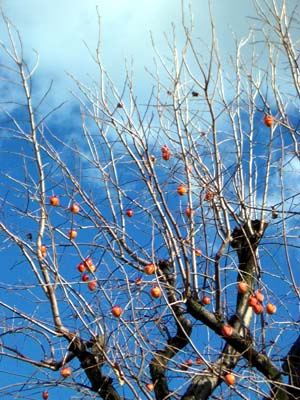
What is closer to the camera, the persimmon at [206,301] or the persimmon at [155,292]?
the persimmon at [155,292]

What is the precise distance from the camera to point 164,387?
4.22 metres

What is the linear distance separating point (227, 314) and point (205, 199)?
2.74 ft

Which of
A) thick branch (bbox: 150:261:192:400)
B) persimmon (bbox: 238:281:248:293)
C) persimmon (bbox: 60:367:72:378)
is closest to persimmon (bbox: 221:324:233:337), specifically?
thick branch (bbox: 150:261:192:400)

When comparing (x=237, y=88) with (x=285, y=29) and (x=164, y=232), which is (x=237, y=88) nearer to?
(x=285, y=29)

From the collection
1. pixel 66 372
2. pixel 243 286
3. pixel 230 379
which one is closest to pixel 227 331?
pixel 230 379

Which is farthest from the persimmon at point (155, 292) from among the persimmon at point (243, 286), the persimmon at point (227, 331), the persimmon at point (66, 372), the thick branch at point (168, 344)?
the persimmon at point (66, 372)

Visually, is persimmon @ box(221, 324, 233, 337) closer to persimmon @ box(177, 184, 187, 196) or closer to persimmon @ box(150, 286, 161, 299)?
persimmon @ box(150, 286, 161, 299)

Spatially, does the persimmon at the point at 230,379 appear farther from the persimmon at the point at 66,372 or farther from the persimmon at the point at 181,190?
the persimmon at the point at 181,190

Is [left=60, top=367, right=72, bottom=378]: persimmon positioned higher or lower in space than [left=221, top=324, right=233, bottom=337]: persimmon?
higher

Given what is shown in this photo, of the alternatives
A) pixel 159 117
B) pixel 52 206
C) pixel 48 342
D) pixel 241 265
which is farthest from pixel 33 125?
pixel 241 265

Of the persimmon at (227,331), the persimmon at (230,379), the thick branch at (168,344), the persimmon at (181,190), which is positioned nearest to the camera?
the persimmon at (230,379)

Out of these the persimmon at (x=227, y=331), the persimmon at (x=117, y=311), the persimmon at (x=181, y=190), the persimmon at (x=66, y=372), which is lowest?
the persimmon at (x=227, y=331)

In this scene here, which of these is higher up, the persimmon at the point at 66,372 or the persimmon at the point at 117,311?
the persimmon at the point at 117,311

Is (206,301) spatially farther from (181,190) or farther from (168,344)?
(181,190)
